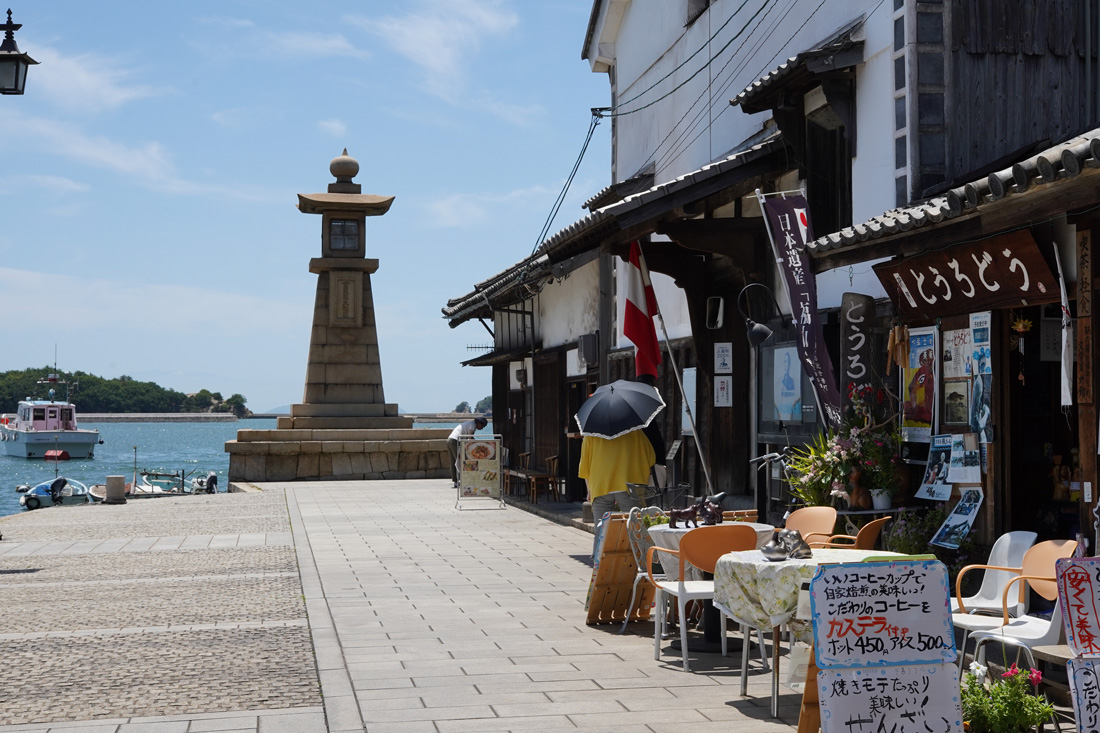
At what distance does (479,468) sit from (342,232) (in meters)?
14.6

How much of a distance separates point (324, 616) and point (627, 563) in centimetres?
254

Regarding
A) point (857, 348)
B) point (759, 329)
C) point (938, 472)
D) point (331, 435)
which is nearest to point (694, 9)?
point (759, 329)

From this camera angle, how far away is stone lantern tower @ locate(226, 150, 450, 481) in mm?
29922

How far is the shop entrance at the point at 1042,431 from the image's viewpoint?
799cm

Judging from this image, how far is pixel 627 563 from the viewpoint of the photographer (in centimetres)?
875

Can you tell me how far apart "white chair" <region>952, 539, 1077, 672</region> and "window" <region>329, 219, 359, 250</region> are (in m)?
27.8

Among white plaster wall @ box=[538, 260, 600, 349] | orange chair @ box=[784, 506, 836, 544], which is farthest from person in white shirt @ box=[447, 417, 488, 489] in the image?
orange chair @ box=[784, 506, 836, 544]

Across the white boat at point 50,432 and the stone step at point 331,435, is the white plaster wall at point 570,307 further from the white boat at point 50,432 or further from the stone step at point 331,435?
the white boat at point 50,432

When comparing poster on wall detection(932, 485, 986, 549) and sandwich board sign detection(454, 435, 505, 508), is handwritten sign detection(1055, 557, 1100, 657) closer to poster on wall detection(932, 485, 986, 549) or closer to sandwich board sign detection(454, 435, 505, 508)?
poster on wall detection(932, 485, 986, 549)

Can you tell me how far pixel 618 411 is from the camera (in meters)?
10.8

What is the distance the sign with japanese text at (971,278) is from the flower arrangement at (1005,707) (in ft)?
9.86

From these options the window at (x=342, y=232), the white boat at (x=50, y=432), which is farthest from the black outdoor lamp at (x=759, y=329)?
the white boat at (x=50, y=432)

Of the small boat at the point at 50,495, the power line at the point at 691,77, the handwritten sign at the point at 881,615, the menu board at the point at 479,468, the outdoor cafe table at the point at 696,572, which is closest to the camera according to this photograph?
the handwritten sign at the point at 881,615

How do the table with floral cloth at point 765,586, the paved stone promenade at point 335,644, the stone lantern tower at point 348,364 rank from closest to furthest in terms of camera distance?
the table with floral cloth at point 765,586, the paved stone promenade at point 335,644, the stone lantern tower at point 348,364
